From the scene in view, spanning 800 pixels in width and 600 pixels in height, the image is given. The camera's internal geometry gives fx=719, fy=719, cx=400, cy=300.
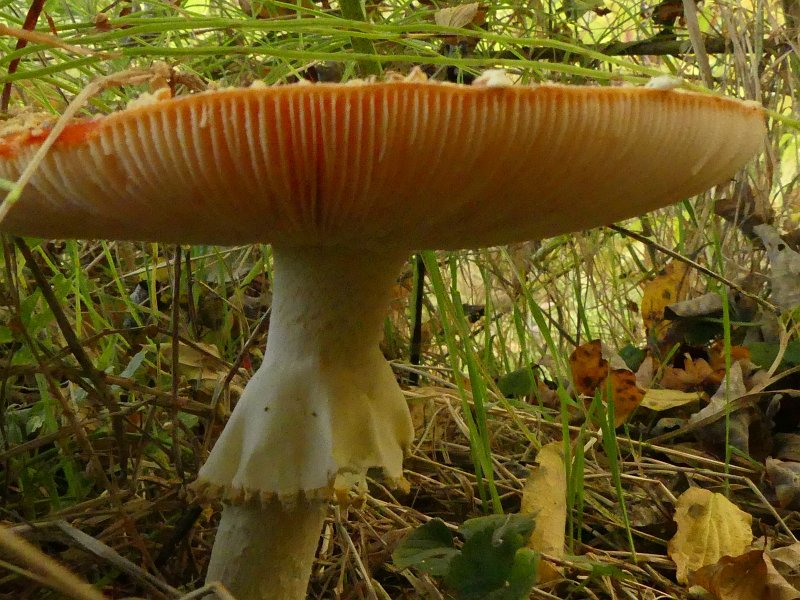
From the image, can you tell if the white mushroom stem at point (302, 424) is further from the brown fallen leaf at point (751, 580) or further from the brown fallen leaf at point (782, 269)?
the brown fallen leaf at point (782, 269)

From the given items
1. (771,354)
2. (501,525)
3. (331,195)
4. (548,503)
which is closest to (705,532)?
(548,503)

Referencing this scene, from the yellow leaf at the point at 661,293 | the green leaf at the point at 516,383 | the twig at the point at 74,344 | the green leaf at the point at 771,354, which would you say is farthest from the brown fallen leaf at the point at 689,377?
the twig at the point at 74,344

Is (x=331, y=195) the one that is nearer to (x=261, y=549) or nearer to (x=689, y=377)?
(x=261, y=549)

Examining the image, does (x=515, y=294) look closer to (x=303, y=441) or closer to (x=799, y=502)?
(x=799, y=502)

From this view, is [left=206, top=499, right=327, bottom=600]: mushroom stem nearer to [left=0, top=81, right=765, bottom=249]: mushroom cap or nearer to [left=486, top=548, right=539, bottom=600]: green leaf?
[left=486, top=548, right=539, bottom=600]: green leaf

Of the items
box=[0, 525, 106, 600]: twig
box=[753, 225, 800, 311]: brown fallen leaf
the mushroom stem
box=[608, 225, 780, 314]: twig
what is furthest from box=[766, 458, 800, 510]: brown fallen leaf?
box=[0, 525, 106, 600]: twig
